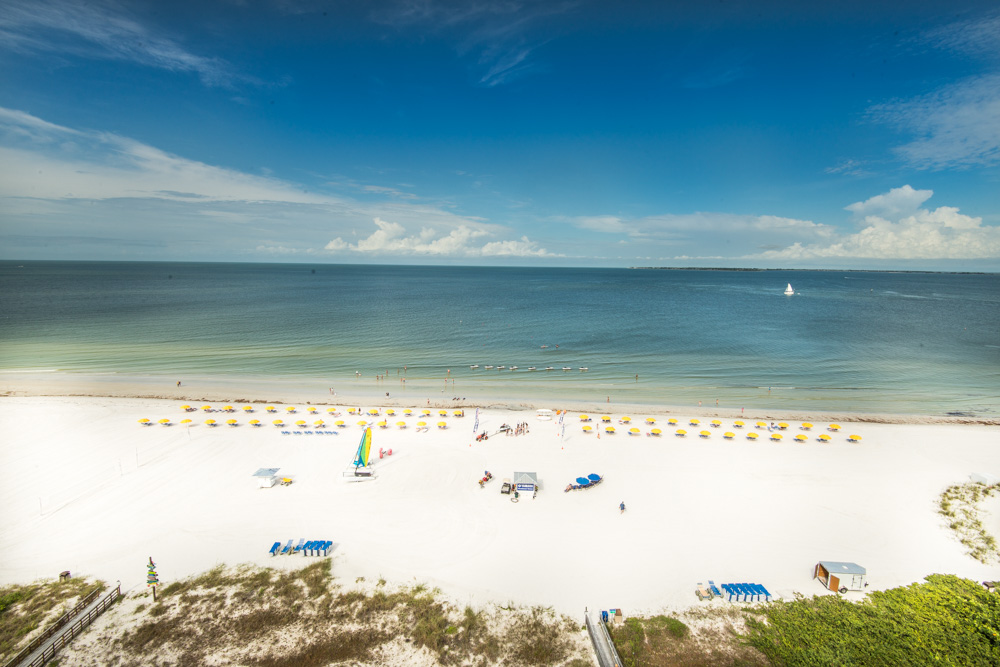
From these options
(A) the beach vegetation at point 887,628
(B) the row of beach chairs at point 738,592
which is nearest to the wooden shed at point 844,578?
(A) the beach vegetation at point 887,628

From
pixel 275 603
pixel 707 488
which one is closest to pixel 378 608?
pixel 275 603

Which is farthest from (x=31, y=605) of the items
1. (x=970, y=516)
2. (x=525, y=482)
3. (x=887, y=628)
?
(x=970, y=516)

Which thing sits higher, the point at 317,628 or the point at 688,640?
the point at 317,628

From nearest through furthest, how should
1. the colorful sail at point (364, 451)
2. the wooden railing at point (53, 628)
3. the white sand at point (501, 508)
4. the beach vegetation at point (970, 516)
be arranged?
the wooden railing at point (53, 628) → the white sand at point (501, 508) → the beach vegetation at point (970, 516) → the colorful sail at point (364, 451)

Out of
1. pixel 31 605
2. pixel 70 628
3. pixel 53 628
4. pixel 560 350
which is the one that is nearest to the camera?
pixel 53 628

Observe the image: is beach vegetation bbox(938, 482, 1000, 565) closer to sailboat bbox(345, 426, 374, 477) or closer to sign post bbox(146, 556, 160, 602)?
sailboat bbox(345, 426, 374, 477)

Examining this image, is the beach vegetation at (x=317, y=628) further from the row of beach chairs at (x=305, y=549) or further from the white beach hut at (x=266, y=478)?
the white beach hut at (x=266, y=478)

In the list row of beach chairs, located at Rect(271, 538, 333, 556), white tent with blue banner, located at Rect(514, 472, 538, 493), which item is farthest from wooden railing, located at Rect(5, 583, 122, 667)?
white tent with blue banner, located at Rect(514, 472, 538, 493)

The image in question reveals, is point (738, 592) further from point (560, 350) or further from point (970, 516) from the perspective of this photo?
point (560, 350)

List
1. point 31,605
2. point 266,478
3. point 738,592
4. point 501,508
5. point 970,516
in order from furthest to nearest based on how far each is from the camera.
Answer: point 266,478
point 501,508
point 970,516
point 738,592
point 31,605
